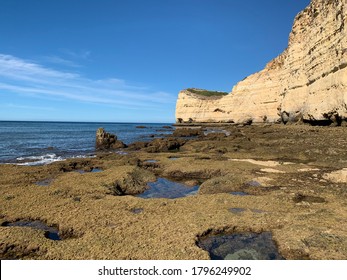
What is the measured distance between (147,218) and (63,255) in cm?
271

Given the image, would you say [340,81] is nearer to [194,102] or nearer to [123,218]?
[123,218]

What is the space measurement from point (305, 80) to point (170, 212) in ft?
154

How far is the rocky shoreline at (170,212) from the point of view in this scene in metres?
6.24

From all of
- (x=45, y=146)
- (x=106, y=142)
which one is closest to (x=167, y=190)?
(x=106, y=142)

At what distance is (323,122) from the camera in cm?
3919

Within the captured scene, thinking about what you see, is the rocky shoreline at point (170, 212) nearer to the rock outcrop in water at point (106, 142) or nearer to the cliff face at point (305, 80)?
the rock outcrop in water at point (106, 142)

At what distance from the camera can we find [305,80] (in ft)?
153

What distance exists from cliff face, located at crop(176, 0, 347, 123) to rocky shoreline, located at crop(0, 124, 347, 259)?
22720 mm

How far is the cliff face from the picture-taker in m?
32.8

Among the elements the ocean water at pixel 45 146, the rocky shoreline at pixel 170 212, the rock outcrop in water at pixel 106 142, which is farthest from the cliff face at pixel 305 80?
the ocean water at pixel 45 146

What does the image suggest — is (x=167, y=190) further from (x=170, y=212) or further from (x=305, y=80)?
(x=305, y=80)

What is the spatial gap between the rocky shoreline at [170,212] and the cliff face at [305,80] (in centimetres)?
2272

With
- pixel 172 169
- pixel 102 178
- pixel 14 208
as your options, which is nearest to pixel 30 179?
pixel 102 178

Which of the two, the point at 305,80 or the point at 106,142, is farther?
the point at 305,80
